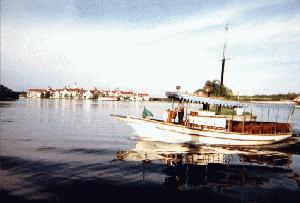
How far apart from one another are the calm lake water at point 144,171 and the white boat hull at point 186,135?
679mm

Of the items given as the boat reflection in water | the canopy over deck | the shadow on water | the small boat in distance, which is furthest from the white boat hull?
the canopy over deck

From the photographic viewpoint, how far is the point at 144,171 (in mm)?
17766

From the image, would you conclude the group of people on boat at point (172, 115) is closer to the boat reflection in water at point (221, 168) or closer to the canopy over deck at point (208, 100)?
the canopy over deck at point (208, 100)

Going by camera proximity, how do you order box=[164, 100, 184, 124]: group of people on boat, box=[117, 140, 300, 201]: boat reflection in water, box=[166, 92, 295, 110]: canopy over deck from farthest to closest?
box=[164, 100, 184, 124]: group of people on boat, box=[166, 92, 295, 110]: canopy over deck, box=[117, 140, 300, 201]: boat reflection in water

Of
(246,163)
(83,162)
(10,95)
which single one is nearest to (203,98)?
(246,163)

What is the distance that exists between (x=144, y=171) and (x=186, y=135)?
9423 mm

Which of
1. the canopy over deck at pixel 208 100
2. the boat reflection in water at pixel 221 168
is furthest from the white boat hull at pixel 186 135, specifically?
the canopy over deck at pixel 208 100

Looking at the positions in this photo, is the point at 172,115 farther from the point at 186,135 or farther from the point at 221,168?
the point at 221,168

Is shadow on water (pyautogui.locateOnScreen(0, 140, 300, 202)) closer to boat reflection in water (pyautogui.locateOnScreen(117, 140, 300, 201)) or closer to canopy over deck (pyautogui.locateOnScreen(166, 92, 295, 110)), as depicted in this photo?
boat reflection in water (pyautogui.locateOnScreen(117, 140, 300, 201))

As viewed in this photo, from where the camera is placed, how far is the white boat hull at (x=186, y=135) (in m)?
26.3

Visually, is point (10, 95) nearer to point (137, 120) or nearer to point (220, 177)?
point (137, 120)

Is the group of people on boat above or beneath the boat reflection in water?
above

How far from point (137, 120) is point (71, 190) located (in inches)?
541

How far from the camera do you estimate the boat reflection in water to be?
1518cm
